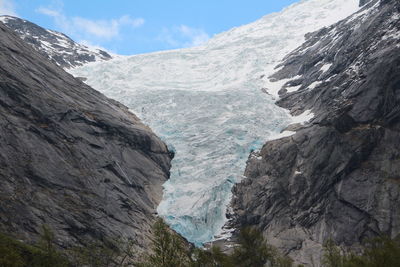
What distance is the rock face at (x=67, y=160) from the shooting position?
1658 inches

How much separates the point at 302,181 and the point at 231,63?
53.5 m

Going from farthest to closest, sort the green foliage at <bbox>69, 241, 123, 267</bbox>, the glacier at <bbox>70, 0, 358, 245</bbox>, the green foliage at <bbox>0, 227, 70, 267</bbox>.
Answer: the glacier at <bbox>70, 0, 358, 245</bbox>, the green foliage at <bbox>69, 241, 123, 267</bbox>, the green foliage at <bbox>0, 227, 70, 267</bbox>

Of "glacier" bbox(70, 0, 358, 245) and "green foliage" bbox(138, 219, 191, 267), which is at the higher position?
"glacier" bbox(70, 0, 358, 245)

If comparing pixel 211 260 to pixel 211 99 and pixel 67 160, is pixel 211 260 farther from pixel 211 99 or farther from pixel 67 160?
pixel 211 99

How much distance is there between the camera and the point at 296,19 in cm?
12050

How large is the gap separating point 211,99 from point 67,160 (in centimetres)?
3545

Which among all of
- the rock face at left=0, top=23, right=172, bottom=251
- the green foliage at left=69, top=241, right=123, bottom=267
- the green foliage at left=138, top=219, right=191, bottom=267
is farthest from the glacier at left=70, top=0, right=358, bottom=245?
the green foliage at left=138, top=219, right=191, bottom=267

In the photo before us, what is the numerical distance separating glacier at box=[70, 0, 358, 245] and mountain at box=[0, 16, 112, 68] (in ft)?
25.8

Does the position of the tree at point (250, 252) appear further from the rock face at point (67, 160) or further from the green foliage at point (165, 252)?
the rock face at point (67, 160)

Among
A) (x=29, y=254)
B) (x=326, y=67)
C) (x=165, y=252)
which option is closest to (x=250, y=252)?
(x=165, y=252)

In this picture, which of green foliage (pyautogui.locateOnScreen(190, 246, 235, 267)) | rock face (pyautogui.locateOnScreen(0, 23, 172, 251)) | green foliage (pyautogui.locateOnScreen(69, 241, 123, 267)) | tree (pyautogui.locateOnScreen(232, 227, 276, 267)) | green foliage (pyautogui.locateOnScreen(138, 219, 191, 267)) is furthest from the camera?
rock face (pyautogui.locateOnScreen(0, 23, 172, 251))

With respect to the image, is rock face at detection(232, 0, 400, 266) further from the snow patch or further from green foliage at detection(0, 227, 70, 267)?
green foliage at detection(0, 227, 70, 267)

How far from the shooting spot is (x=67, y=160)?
49844 millimetres

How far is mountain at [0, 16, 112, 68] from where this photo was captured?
11756cm
